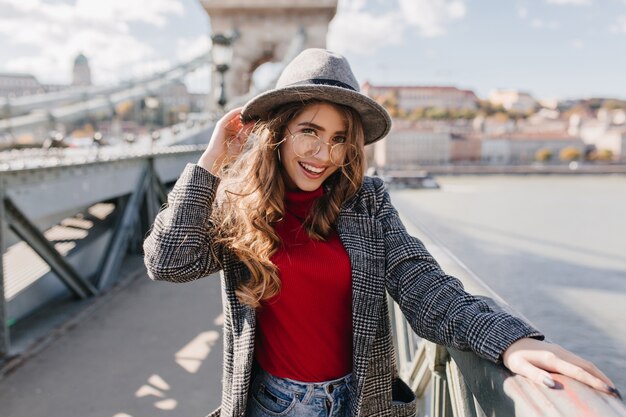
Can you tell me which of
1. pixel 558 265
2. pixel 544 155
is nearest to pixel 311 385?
pixel 558 265

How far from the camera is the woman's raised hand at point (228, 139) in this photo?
1.12m

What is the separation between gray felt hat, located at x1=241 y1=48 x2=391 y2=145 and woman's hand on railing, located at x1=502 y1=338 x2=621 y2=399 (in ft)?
1.67

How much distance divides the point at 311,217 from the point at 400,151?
2011 inches

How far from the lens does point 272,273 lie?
951mm

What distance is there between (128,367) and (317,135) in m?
1.91

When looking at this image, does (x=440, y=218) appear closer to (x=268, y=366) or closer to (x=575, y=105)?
(x=268, y=366)

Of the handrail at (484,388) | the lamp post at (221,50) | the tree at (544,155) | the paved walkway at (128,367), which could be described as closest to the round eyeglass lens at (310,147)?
the handrail at (484,388)

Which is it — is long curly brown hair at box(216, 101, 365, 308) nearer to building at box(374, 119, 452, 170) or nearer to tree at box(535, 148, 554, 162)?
building at box(374, 119, 452, 170)

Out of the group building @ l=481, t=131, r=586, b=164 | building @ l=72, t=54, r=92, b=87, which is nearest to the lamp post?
building @ l=72, t=54, r=92, b=87

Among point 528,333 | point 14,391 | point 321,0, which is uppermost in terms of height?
point 321,0

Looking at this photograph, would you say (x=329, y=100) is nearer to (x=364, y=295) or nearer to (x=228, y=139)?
(x=228, y=139)

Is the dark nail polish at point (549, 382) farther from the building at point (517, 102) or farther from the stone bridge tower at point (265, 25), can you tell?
the building at point (517, 102)

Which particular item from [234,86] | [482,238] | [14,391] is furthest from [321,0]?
[14,391]

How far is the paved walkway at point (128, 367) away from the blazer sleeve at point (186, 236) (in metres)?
1.31
